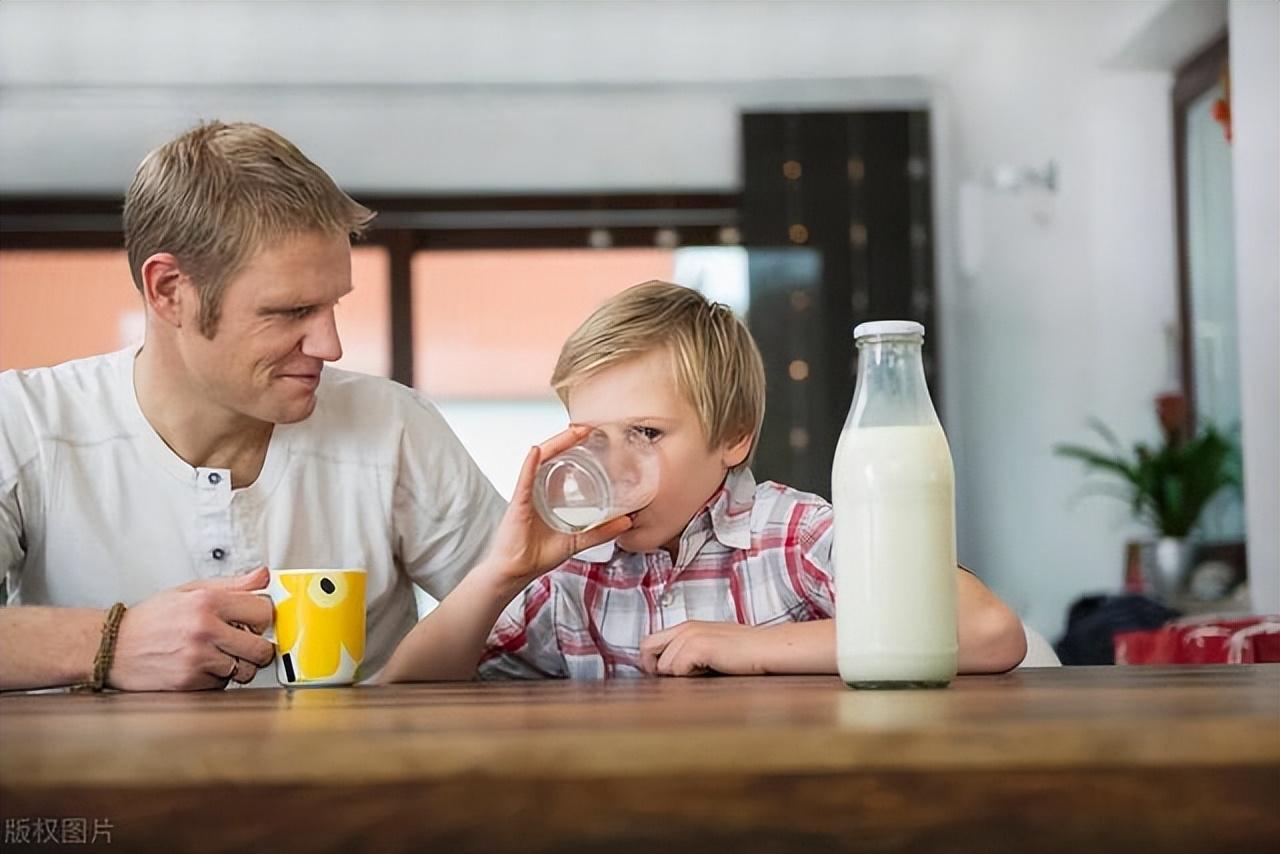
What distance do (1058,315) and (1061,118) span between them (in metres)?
0.67

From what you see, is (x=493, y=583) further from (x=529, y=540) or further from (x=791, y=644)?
(x=791, y=644)

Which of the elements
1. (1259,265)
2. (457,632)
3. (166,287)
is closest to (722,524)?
(457,632)

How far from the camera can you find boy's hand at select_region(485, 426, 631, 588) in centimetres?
123

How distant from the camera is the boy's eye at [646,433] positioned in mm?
1291

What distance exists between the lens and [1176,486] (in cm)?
425

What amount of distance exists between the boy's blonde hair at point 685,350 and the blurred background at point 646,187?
388 centimetres

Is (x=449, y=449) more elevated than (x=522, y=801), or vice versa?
(x=449, y=449)

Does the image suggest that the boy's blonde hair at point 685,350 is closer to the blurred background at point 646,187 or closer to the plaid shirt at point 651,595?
the plaid shirt at point 651,595

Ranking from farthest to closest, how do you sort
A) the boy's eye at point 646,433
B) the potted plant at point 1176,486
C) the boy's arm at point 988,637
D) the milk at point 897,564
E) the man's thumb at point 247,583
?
the potted plant at point 1176,486 → the boy's eye at point 646,433 → the man's thumb at point 247,583 → the boy's arm at point 988,637 → the milk at point 897,564

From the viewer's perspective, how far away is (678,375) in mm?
1432

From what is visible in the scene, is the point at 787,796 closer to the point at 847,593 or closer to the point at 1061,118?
the point at 847,593

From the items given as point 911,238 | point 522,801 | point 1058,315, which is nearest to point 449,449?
point 522,801

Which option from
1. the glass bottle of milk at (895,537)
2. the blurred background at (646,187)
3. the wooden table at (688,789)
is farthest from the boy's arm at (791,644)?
the blurred background at (646,187)

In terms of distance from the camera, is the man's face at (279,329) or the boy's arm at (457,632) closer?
the boy's arm at (457,632)
